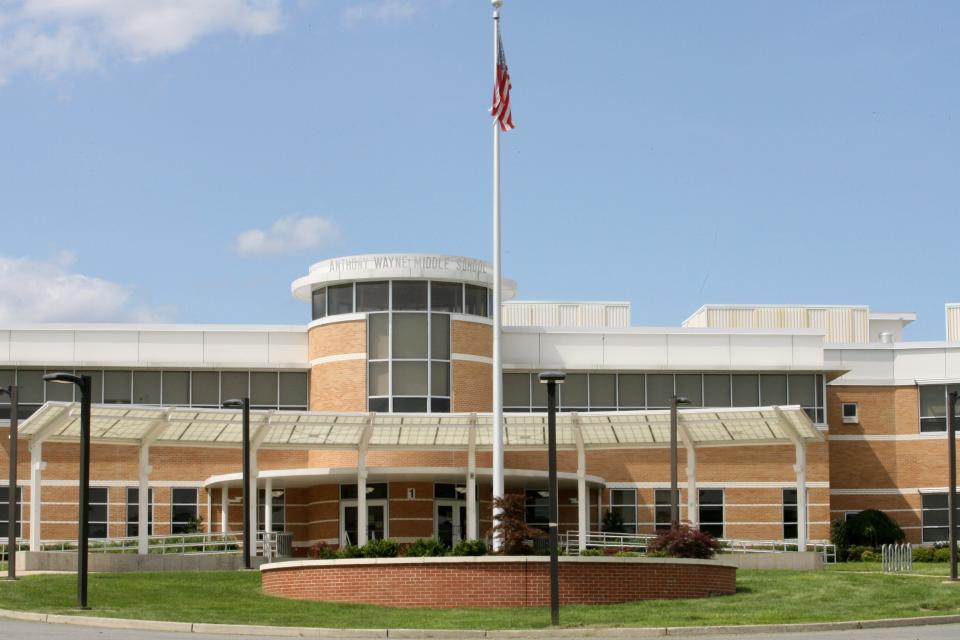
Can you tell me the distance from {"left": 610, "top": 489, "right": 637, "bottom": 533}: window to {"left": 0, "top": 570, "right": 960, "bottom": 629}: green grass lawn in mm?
17694

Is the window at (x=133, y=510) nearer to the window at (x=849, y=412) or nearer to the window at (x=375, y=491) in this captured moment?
the window at (x=375, y=491)

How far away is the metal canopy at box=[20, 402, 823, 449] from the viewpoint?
40969mm

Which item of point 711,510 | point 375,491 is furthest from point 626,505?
point 375,491

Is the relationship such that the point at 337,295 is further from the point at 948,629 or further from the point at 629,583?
the point at 948,629

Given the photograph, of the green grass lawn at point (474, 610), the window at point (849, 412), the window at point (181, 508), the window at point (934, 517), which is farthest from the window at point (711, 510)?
the green grass lawn at point (474, 610)

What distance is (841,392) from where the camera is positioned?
185 ft

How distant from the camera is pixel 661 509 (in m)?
52.6

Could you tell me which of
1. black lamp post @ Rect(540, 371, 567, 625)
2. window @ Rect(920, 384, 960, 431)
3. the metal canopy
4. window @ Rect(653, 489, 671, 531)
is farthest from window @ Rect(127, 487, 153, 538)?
window @ Rect(920, 384, 960, 431)

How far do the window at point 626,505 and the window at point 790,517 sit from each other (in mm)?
5186

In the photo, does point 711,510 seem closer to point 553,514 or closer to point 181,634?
point 553,514

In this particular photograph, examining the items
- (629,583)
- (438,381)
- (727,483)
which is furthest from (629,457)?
(629,583)

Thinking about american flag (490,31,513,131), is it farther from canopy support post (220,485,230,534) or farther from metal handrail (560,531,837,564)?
canopy support post (220,485,230,534)

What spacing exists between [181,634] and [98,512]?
90.6 ft

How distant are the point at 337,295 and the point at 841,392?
64.3 feet
